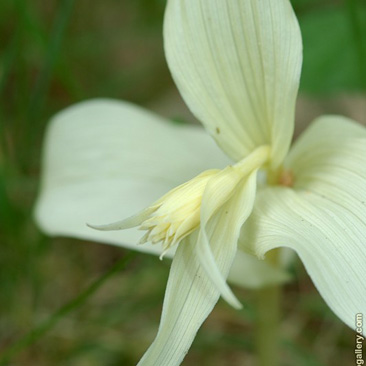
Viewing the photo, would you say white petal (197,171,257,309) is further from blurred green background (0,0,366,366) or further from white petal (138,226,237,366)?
blurred green background (0,0,366,366)

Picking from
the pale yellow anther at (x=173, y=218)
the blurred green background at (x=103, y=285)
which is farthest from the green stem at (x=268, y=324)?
the pale yellow anther at (x=173, y=218)

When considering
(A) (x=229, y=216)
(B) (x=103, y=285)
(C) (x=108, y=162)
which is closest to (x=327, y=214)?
(A) (x=229, y=216)

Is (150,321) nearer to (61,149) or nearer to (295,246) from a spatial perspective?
(61,149)

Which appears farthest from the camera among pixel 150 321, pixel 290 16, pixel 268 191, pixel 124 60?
pixel 124 60

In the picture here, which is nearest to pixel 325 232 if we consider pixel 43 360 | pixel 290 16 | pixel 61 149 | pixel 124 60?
pixel 290 16

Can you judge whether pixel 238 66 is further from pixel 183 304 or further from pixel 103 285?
pixel 103 285
